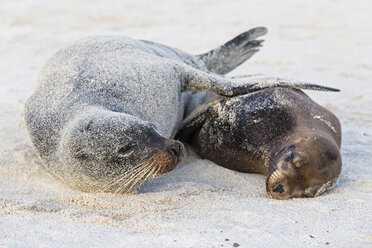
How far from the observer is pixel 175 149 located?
365cm

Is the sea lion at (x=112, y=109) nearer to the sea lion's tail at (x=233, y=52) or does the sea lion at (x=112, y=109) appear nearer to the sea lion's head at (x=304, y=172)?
the sea lion's head at (x=304, y=172)

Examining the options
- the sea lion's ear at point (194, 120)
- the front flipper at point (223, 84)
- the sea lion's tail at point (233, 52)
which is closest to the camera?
the front flipper at point (223, 84)

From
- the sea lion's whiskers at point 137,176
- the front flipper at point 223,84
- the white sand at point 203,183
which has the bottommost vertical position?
the white sand at point 203,183

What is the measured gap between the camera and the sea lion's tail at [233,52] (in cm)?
602

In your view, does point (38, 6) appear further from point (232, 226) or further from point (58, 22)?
point (232, 226)

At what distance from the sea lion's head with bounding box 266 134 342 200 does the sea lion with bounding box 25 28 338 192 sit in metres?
0.62

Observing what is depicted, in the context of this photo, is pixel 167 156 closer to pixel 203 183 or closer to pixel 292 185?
pixel 203 183

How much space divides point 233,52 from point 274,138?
1974mm

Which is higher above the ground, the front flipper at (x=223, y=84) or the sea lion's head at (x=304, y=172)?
the front flipper at (x=223, y=84)

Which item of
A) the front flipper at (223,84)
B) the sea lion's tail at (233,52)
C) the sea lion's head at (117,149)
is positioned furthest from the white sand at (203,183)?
the sea lion's tail at (233,52)

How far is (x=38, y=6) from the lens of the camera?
9641mm

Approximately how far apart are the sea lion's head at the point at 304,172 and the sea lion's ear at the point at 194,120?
2.94 ft

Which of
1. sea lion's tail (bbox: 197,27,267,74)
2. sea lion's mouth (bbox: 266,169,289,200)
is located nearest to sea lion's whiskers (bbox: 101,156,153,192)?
sea lion's mouth (bbox: 266,169,289,200)

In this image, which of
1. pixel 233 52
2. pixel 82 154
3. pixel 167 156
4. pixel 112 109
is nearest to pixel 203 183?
pixel 167 156
